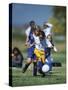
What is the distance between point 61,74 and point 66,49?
0.16 meters

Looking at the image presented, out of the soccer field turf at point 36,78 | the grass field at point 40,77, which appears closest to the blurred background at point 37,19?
the grass field at point 40,77

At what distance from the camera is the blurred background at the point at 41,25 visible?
168 cm

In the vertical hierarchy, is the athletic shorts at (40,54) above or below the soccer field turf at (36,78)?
above

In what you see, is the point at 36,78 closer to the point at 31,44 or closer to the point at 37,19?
the point at 31,44

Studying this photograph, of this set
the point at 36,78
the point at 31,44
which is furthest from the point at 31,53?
the point at 36,78

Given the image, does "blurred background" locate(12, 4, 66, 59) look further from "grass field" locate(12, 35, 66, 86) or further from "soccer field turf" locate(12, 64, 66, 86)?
"soccer field turf" locate(12, 64, 66, 86)

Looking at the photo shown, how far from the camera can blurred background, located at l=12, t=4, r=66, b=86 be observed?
1685 millimetres

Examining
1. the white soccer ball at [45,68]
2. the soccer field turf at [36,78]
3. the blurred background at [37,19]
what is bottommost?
the soccer field turf at [36,78]

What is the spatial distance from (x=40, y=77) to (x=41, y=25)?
1.06 feet

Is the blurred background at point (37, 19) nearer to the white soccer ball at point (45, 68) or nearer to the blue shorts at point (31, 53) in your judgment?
the blue shorts at point (31, 53)

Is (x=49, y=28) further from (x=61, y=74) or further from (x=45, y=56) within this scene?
(x=61, y=74)

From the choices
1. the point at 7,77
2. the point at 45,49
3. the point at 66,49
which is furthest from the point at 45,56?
the point at 7,77

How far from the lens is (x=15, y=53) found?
169 centimetres

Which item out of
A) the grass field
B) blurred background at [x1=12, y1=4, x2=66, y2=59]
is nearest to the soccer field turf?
the grass field
